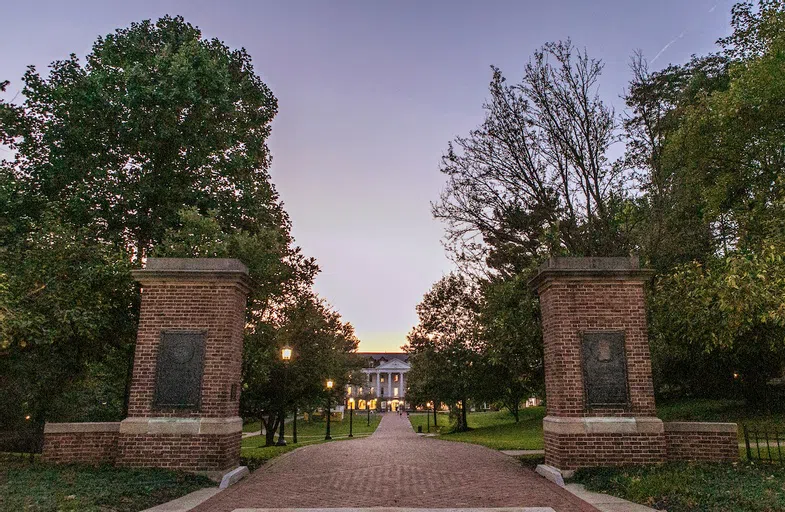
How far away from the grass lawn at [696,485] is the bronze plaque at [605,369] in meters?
1.29

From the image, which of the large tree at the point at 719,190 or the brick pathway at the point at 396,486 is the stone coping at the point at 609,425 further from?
the large tree at the point at 719,190

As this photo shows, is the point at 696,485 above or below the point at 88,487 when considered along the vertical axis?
above

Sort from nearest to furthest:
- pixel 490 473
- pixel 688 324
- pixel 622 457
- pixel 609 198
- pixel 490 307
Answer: pixel 622 457, pixel 490 473, pixel 688 324, pixel 490 307, pixel 609 198

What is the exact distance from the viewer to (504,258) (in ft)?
61.6

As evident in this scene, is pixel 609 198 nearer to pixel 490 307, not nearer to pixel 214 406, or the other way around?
pixel 490 307

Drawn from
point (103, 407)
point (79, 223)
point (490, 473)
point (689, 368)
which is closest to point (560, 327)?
point (490, 473)

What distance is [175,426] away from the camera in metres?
10.0

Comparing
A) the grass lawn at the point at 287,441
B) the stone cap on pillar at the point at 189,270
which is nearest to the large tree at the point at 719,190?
the stone cap on pillar at the point at 189,270

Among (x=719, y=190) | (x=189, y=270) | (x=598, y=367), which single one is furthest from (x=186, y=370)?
(x=719, y=190)

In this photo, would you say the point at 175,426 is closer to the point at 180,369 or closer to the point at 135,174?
the point at 180,369

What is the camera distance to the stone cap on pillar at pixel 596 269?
34.8 ft

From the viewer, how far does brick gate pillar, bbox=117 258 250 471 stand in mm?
9977

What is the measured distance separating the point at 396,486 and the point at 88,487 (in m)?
5.11

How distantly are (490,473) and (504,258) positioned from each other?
9107mm
